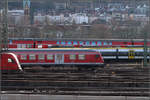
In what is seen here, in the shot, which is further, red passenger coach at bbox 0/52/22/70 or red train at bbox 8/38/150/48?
red train at bbox 8/38/150/48

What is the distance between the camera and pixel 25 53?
840 centimetres

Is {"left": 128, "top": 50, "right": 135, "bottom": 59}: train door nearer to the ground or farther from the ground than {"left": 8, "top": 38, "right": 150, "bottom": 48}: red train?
nearer to the ground

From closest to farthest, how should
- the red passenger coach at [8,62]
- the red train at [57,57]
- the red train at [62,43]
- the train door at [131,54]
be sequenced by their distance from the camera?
1. the red passenger coach at [8,62]
2. the red train at [57,57]
3. the train door at [131,54]
4. the red train at [62,43]

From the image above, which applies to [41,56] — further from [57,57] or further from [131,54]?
[131,54]

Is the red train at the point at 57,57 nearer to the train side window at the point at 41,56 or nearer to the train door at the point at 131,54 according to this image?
the train side window at the point at 41,56

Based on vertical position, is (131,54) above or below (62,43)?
below

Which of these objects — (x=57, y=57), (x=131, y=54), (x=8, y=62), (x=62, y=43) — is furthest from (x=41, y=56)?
(x=131, y=54)

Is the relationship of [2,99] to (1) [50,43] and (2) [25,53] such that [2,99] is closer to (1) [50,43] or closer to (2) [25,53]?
(2) [25,53]

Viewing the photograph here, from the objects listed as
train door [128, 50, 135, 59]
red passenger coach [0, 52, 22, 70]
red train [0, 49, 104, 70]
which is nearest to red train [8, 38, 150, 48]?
train door [128, 50, 135, 59]

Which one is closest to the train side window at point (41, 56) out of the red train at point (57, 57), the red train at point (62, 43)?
the red train at point (57, 57)

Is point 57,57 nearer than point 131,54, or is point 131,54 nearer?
point 57,57

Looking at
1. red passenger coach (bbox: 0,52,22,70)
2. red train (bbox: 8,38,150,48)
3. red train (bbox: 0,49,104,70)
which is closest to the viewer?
red passenger coach (bbox: 0,52,22,70)

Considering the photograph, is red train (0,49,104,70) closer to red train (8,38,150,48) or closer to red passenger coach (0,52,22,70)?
red passenger coach (0,52,22,70)

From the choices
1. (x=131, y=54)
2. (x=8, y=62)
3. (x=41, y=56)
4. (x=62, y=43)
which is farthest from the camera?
(x=62, y=43)
